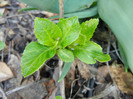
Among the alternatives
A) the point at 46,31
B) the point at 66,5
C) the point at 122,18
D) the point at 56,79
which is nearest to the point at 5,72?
the point at 56,79

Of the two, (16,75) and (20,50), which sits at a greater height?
(20,50)

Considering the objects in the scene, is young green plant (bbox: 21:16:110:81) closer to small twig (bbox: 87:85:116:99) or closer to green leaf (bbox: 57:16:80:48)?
green leaf (bbox: 57:16:80:48)

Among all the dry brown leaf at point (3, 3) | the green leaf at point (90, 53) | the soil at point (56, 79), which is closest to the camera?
the green leaf at point (90, 53)

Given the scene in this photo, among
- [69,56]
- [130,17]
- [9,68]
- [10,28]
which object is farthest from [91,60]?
[10,28]

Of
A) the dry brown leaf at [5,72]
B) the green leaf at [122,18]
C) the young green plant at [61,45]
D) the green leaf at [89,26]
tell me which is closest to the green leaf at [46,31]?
the young green plant at [61,45]

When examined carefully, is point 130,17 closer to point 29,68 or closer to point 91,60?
point 91,60

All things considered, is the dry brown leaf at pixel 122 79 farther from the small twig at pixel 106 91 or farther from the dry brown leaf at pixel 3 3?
the dry brown leaf at pixel 3 3
